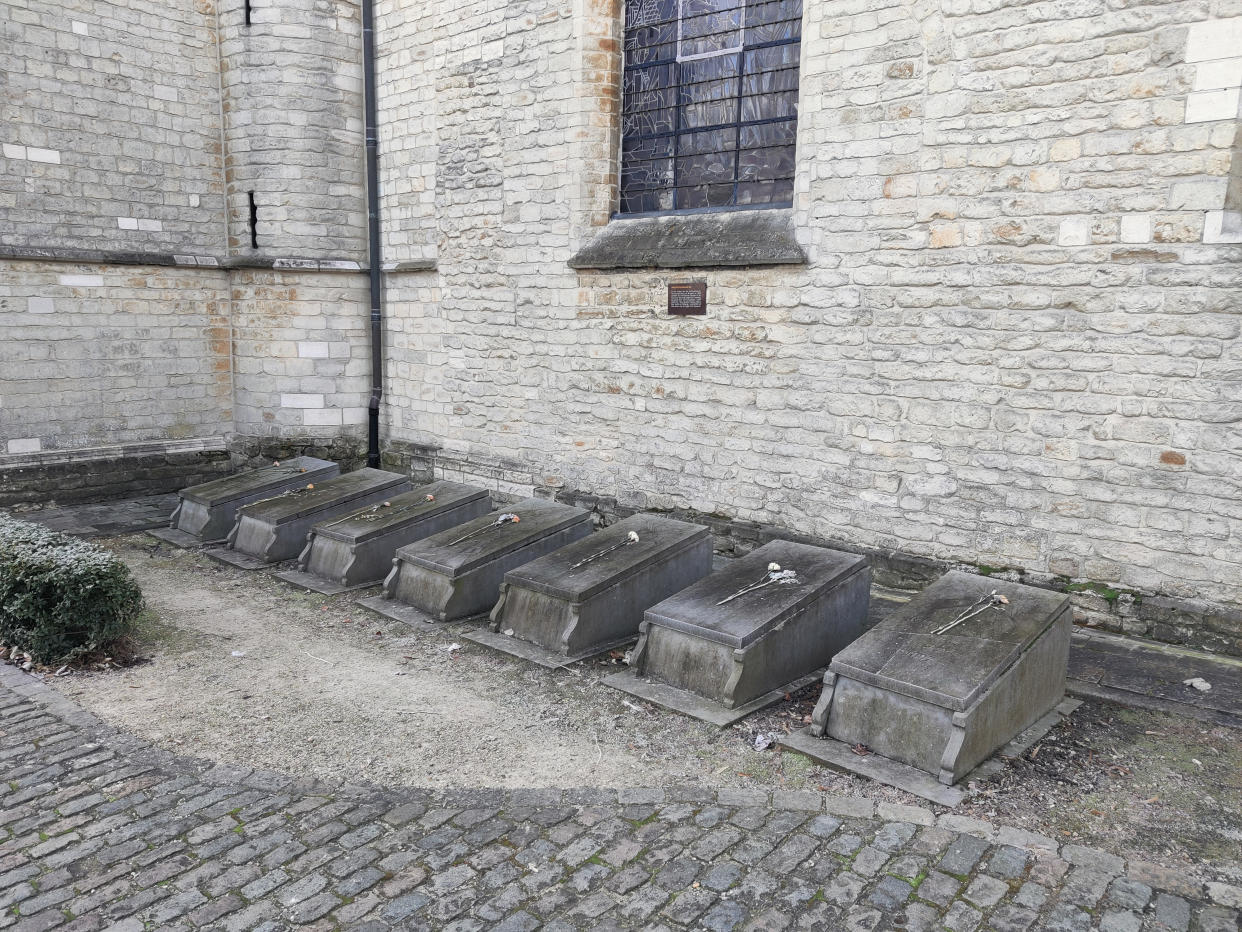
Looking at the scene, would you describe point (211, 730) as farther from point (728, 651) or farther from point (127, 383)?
point (127, 383)

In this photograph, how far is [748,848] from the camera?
144 inches

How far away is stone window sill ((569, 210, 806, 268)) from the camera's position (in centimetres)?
701

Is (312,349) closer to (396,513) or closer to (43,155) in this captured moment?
(43,155)

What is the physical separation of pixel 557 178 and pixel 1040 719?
19.9ft

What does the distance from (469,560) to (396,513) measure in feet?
4.57

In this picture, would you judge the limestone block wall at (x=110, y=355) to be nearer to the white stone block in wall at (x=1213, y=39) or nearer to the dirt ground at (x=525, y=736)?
the dirt ground at (x=525, y=736)

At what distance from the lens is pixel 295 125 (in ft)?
32.7

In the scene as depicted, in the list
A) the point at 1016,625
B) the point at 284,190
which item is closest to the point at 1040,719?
the point at 1016,625

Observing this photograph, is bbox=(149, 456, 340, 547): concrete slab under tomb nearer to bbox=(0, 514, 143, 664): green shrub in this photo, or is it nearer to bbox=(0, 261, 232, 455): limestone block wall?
bbox=(0, 261, 232, 455): limestone block wall

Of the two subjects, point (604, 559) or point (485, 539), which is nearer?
point (604, 559)

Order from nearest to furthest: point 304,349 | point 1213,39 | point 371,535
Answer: point 1213,39, point 371,535, point 304,349

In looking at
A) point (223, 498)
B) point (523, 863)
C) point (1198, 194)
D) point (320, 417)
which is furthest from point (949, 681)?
point (320, 417)

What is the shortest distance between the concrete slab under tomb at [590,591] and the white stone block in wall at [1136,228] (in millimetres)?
3244

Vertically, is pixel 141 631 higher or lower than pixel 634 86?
lower
